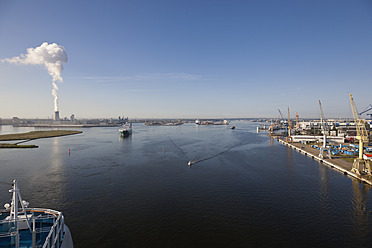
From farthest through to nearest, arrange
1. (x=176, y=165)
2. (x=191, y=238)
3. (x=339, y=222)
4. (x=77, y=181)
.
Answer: (x=176, y=165) < (x=77, y=181) < (x=339, y=222) < (x=191, y=238)

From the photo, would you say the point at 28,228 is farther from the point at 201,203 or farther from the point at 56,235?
the point at 201,203

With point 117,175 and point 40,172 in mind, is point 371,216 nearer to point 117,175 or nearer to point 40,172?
point 117,175

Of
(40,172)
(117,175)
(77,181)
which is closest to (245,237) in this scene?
(117,175)

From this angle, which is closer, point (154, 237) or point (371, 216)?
point (154, 237)

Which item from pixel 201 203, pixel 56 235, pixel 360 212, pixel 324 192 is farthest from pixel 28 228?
pixel 324 192

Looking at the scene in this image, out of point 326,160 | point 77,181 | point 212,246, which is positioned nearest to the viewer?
point 212,246

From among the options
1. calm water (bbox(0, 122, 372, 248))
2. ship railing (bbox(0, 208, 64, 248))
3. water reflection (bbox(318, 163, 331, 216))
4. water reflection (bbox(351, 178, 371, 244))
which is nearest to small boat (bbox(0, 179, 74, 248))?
ship railing (bbox(0, 208, 64, 248))

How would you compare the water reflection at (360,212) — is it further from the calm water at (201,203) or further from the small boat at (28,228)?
the small boat at (28,228)
